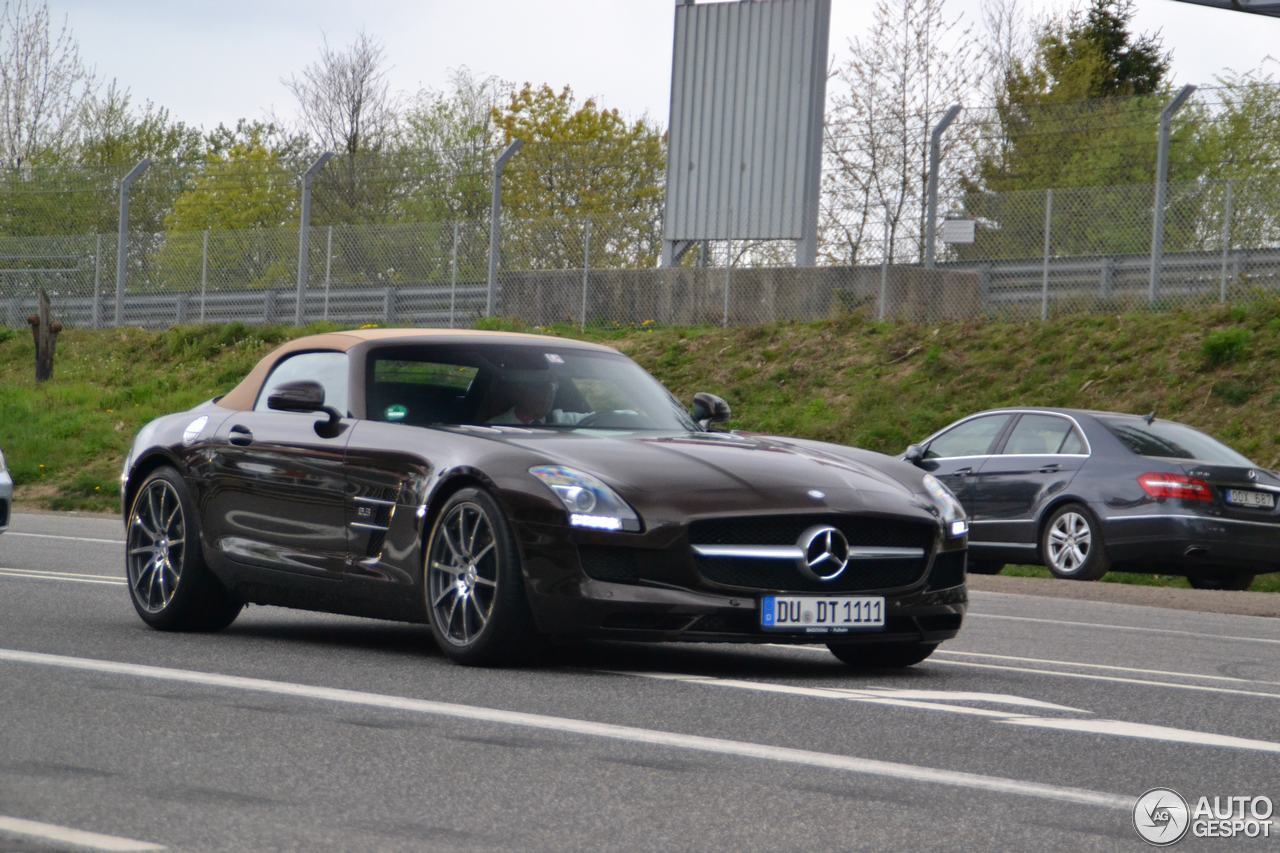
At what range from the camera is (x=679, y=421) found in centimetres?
882

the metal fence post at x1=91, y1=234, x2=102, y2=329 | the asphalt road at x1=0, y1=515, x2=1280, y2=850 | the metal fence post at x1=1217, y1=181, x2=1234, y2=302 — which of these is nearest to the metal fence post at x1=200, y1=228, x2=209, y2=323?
the metal fence post at x1=91, y1=234, x2=102, y2=329

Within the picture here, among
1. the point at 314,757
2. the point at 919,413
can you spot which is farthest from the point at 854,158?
the point at 314,757

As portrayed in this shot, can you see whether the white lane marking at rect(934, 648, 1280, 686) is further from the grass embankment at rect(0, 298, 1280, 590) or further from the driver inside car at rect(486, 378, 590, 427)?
the grass embankment at rect(0, 298, 1280, 590)

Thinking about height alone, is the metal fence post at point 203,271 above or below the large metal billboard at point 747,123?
below

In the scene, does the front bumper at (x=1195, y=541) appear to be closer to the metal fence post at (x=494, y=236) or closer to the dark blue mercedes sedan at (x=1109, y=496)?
the dark blue mercedes sedan at (x=1109, y=496)

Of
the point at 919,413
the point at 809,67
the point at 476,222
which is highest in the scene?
the point at 809,67

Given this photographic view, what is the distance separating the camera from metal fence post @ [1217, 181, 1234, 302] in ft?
73.5

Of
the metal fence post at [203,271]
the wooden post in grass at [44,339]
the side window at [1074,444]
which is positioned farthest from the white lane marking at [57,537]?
the metal fence post at [203,271]

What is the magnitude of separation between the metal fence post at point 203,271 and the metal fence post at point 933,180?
42.7 feet

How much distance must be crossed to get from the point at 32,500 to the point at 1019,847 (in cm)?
2260

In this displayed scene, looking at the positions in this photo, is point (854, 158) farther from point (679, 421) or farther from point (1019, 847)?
point (1019, 847)

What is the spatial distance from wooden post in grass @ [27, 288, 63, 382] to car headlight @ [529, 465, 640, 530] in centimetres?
2533

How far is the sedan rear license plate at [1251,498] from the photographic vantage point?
595 inches

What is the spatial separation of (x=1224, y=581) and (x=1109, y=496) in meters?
1.66
